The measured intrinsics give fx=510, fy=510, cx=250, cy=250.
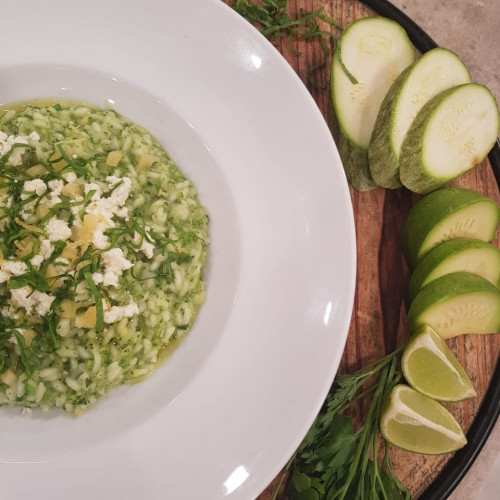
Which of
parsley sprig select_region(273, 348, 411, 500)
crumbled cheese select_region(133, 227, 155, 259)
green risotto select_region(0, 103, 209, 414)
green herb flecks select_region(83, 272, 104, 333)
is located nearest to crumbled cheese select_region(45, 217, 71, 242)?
green risotto select_region(0, 103, 209, 414)

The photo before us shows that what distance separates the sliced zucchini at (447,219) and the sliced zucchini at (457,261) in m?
0.07

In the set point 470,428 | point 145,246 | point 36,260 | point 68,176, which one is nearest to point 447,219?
point 470,428

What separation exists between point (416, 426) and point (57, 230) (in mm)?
2313

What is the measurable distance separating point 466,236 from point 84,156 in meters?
2.37

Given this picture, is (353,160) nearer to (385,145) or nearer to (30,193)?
(385,145)

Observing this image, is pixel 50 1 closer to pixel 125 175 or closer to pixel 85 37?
pixel 85 37

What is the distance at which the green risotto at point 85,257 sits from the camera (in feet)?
8.32

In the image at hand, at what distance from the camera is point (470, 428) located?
3.26 meters

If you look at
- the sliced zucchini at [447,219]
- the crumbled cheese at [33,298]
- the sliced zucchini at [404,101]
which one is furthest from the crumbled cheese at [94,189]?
the sliced zucchini at [447,219]

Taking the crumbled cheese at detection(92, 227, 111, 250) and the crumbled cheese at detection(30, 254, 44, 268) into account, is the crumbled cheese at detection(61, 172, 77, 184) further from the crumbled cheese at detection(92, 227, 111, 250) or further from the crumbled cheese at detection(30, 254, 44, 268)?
the crumbled cheese at detection(30, 254, 44, 268)

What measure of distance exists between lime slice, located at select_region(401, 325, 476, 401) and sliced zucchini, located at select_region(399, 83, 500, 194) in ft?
3.04

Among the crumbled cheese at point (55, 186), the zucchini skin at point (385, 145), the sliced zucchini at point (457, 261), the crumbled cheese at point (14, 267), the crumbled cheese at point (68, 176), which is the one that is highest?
the zucchini skin at point (385, 145)

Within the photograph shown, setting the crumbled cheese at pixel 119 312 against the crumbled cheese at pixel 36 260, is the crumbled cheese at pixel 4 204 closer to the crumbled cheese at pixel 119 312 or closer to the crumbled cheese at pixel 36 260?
the crumbled cheese at pixel 36 260

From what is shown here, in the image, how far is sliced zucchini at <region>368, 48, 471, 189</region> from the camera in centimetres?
301
